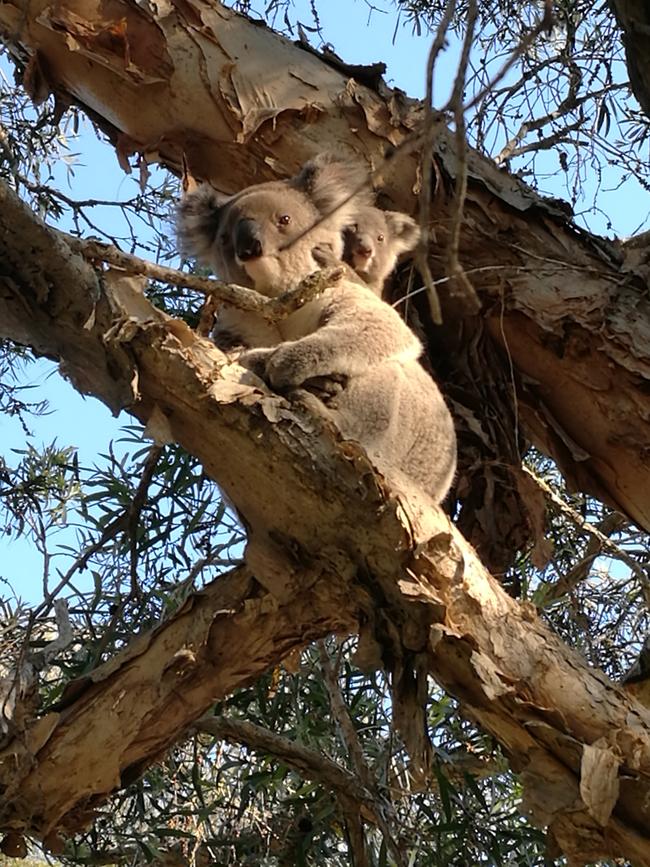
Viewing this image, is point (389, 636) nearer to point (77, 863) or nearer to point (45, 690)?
point (77, 863)

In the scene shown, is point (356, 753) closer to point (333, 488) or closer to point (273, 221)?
point (333, 488)

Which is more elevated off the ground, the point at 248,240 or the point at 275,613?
the point at 248,240

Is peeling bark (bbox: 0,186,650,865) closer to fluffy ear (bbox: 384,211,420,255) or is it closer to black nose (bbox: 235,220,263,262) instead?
black nose (bbox: 235,220,263,262)

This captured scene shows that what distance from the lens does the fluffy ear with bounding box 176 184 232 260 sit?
3434 mm

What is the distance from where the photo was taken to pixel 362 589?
7.08ft

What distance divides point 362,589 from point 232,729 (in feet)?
2.99

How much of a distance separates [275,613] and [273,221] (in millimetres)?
1454

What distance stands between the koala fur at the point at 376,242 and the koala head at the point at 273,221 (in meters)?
0.05

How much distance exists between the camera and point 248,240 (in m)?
3.26

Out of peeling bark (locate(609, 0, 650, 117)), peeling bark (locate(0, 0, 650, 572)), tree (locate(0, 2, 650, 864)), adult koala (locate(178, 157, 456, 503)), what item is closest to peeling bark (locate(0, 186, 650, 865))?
tree (locate(0, 2, 650, 864))

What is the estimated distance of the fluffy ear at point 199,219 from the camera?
11.3 ft

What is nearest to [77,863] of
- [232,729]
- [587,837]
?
[232,729]

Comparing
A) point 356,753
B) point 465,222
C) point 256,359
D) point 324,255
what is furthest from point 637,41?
point 356,753

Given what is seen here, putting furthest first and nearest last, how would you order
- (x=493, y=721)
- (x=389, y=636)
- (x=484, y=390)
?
(x=484, y=390)
(x=389, y=636)
(x=493, y=721)
